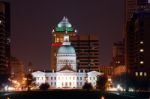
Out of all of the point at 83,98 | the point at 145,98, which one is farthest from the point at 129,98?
the point at 83,98

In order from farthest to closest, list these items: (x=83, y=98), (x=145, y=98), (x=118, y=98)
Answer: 1. (x=83, y=98)
2. (x=118, y=98)
3. (x=145, y=98)

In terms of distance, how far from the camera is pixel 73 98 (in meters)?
186

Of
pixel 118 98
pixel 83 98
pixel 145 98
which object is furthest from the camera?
pixel 83 98

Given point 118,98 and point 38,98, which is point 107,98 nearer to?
point 118,98

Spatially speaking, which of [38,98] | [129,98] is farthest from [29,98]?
[129,98]

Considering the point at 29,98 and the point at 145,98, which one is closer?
the point at 145,98

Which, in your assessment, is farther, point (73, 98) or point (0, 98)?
point (73, 98)

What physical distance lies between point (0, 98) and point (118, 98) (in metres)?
28.4

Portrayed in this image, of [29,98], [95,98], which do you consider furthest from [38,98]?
[95,98]

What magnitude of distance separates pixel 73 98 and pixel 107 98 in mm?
15795

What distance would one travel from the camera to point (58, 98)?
186500 millimetres

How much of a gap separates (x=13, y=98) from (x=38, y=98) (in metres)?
11.1

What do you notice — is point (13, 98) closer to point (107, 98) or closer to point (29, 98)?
point (29, 98)

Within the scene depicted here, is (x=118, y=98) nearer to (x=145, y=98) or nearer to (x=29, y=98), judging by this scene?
(x=145, y=98)
